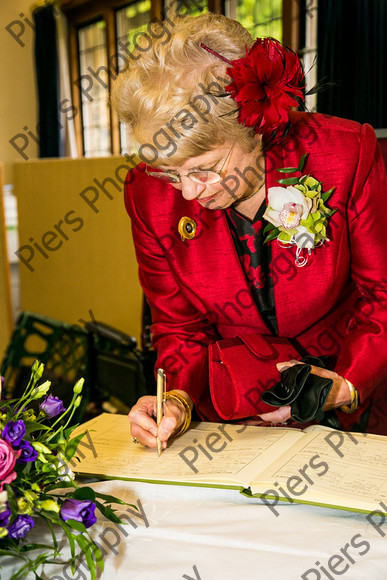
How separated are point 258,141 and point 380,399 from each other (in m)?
0.95

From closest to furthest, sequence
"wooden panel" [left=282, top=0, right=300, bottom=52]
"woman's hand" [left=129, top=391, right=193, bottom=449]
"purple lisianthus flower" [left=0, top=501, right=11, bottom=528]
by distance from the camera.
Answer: "purple lisianthus flower" [left=0, top=501, right=11, bottom=528] → "woman's hand" [left=129, top=391, right=193, bottom=449] → "wooden panel" [left=282, top=0, right=300, bottom=52]

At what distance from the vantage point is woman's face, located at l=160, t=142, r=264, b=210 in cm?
122

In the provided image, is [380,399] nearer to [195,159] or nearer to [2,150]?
[195,159]

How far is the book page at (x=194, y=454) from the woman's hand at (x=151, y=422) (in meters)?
0.02

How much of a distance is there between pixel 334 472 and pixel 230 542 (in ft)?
0.74

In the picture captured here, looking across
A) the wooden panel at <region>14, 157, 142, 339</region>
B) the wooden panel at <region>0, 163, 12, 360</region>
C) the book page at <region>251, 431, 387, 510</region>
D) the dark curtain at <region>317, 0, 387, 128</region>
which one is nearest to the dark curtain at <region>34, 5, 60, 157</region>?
the wooden panel at <region>14, 157, 142, 339</region>

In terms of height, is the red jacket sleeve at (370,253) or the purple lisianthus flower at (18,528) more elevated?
the red jacket sleeve at (370,253)

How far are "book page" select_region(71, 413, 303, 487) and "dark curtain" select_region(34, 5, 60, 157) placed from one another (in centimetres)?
683

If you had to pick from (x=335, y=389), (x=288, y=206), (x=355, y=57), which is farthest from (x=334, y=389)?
(x=355, y=57)

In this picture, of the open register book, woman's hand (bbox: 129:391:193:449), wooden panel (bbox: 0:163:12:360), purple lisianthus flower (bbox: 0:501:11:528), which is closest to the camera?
purple lisianthus flower (bbox: 0:501:11:528)

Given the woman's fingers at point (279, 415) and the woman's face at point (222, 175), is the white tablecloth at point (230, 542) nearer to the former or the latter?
the woman's fingers at point (279, 415)

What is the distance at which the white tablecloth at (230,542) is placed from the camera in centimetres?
75

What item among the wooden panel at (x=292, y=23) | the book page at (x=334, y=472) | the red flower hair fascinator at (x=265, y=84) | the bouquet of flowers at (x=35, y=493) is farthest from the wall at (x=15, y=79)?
the bouquet of flowers at (x=35, y=493)

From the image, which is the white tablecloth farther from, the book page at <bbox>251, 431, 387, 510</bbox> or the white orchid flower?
the white orchid flower
